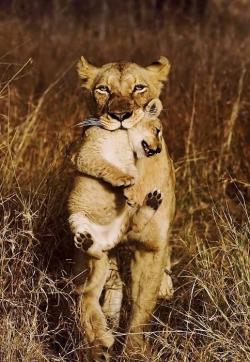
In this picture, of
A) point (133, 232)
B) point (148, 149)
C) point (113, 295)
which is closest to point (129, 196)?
point (148, 149)

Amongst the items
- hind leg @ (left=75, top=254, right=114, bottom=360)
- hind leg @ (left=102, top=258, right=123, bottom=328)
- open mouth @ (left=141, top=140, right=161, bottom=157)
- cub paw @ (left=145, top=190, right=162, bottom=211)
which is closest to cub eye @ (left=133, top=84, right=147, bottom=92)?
open mouth @ (left=141, top=140, right=161, bottom=157)

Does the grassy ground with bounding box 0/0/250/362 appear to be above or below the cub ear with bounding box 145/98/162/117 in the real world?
below

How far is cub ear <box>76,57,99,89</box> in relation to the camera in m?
3.85

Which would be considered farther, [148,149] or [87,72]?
[87,72]

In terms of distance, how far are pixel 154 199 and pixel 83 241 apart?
0.35 metres

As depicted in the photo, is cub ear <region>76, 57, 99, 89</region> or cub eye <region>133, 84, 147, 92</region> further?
cub ear <region>76, 57, 99, 89</region>

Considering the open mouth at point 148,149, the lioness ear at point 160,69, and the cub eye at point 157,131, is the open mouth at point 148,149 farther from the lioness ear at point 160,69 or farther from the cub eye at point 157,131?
the lioness ear at point 160,69

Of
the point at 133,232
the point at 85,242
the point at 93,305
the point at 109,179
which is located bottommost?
the point at 93,305

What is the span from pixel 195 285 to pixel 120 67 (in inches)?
35.5

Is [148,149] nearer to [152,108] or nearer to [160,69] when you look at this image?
[152,108]

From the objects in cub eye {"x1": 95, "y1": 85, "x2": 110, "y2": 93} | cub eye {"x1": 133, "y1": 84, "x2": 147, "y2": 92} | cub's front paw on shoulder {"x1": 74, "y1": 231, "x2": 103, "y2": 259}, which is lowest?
cub's front paw on shoulder {"x1": 74, "y1": 231, "x2": 103, "y2": 259}

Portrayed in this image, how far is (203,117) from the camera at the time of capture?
5.46 meters

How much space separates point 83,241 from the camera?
3.29 metres

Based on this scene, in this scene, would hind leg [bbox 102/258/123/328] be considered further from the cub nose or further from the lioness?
the cub nose
